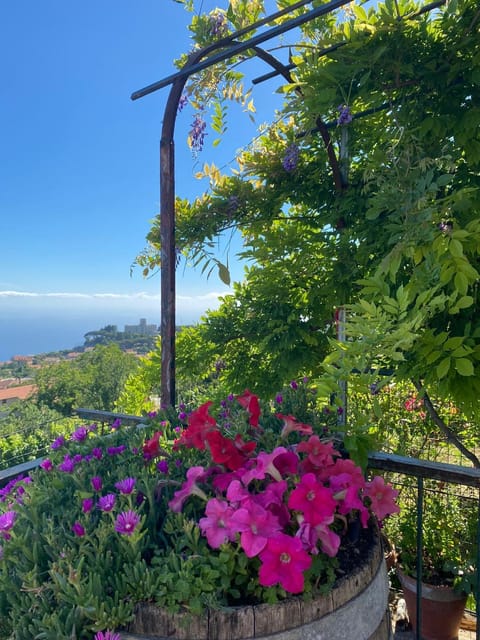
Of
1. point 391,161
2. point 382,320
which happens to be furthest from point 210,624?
point 391,161

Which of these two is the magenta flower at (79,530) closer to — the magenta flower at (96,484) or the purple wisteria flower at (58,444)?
the magenta flower at (96,484)

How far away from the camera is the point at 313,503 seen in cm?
72

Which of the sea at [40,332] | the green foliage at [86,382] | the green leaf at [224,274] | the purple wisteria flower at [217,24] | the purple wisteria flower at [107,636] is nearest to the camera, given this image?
the purple wisteria flower at [107,636]

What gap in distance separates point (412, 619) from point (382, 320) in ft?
6.46

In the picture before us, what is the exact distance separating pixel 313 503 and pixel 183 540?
0.25 m

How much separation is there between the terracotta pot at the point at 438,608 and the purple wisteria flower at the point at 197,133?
2.48 meters

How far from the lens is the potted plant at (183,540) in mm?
649

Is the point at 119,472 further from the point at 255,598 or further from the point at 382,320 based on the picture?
the point at 382,320

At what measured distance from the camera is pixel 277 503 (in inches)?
30.0

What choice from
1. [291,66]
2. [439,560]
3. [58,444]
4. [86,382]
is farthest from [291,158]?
[86,382]

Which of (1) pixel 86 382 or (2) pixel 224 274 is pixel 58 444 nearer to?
(2) pixel 224 274

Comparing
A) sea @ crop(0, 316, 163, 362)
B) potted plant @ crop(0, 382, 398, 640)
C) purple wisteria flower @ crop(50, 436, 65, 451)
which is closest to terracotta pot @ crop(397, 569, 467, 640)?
potted plant @ crop(0, 382, 398, 640)

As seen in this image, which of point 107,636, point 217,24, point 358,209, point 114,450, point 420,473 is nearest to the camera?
point 107,636

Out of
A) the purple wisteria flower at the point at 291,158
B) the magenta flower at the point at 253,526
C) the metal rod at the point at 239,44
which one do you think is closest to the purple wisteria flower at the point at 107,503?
the magenta flower at the point at 253,526
